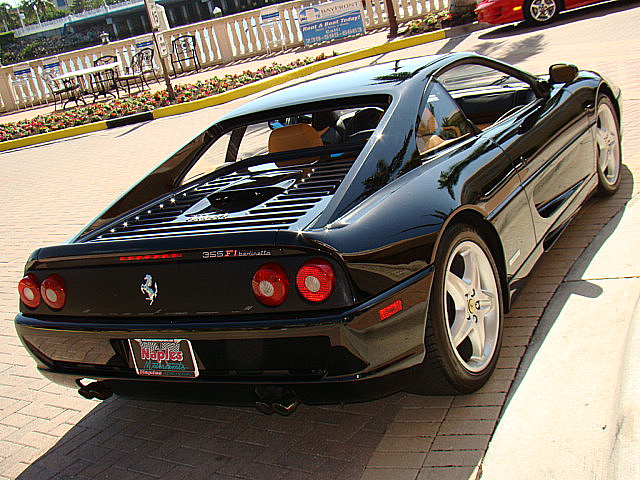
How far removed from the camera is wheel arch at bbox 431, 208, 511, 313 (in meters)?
3.26

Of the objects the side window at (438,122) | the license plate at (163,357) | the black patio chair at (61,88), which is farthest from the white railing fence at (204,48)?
the license plate at (163,357)

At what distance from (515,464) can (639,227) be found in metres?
2.48

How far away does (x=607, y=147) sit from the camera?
16.8ft

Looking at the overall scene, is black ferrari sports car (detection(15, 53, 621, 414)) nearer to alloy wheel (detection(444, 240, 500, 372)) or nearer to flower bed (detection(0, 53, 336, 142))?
alloy wheel (detection(444, 240, 500, 372))

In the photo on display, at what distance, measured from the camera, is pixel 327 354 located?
270cm

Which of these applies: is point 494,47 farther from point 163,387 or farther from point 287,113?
point 163,387

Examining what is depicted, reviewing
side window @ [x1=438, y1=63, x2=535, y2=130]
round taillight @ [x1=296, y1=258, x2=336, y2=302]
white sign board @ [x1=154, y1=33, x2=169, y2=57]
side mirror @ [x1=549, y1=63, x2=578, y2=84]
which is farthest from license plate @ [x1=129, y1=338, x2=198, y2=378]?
white sign board @ [x1=154, y1=33, x2=169, y2=57]

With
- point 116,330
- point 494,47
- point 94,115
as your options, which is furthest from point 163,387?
point 94,115

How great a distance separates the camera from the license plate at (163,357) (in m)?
2.93

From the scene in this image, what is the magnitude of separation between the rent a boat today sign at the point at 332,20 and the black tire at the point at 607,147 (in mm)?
16827

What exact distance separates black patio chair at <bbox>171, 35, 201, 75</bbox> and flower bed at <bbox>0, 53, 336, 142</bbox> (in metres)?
4.56

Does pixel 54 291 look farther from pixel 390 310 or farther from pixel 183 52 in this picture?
pixel 183 52

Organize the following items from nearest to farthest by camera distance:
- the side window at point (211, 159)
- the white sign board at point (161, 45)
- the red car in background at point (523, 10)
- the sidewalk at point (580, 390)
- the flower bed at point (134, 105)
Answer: the sidewalk at point (580, 390) < the side window at point (211, 159) < the red car in background at point (523, 10) < the white sign board at point (161, 45) < the flower bed at point (134, 105)

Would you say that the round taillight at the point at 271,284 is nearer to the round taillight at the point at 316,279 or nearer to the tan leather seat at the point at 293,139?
the round taillight at the point at 316,279
